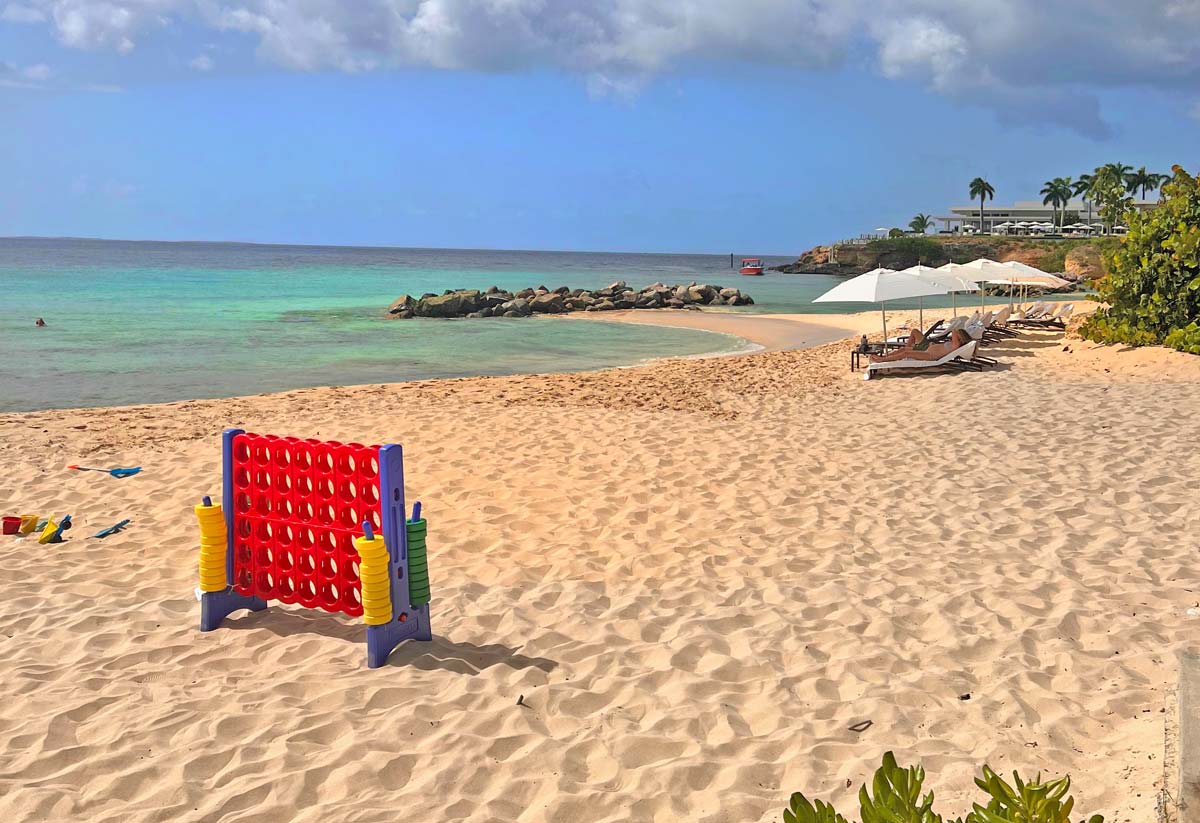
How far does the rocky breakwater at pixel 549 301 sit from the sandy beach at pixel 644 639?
→ 2737 cm

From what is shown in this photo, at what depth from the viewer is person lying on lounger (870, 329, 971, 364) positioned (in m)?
16.1

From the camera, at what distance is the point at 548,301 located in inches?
1565

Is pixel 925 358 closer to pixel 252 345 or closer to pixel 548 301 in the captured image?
pixel 252 345

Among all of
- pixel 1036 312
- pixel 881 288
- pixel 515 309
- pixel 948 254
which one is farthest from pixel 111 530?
pixel 948 254

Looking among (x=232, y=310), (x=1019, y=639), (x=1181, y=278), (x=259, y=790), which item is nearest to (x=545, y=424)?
(x=1019, y=639)

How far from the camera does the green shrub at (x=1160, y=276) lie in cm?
1570

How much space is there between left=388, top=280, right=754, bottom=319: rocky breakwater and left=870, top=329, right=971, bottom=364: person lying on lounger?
917 inches

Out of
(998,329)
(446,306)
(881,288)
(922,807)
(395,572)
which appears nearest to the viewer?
(922,807)

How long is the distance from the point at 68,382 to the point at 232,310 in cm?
2180

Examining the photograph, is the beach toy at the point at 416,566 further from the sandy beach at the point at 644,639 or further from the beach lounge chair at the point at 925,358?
the beach lounge chair at the point at 925,358

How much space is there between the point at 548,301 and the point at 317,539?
34.7 metres

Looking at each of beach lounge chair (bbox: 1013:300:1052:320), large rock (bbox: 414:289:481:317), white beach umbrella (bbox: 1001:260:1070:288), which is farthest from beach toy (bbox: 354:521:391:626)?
large rock (bbox: 414:289:481:317)

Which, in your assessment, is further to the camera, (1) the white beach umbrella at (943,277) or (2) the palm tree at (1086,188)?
(2) the palm tree at (1086,188)

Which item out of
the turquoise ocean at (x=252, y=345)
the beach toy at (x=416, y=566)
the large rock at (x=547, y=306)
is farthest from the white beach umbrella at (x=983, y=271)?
the large rock at (x=547, y=306)
